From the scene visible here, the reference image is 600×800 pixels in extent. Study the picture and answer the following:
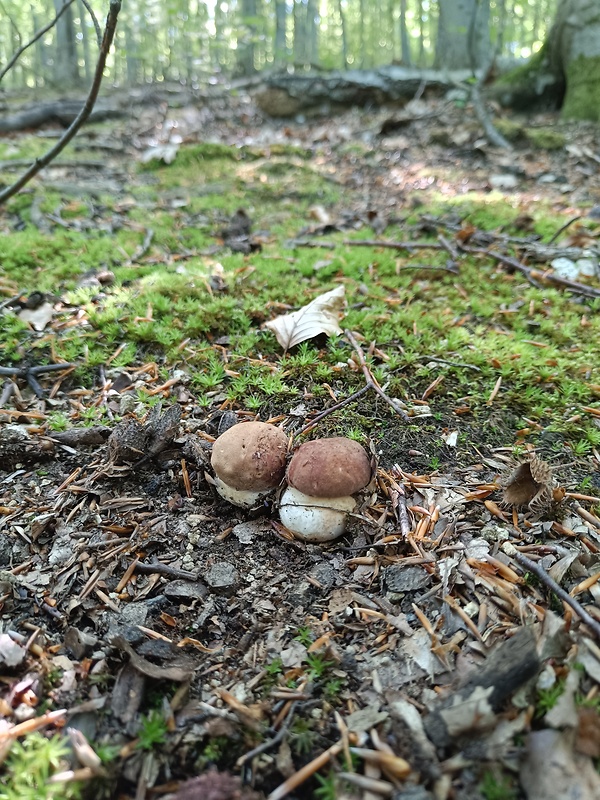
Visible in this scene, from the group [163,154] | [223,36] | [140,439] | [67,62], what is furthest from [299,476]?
[67,62]

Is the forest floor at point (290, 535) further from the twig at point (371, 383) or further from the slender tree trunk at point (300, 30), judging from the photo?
the slender tree trunk at point (300, 30)

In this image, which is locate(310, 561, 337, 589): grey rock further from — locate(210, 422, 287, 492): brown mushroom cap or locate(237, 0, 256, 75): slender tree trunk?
locate(237, 0, 256, 75): slender tree trunk

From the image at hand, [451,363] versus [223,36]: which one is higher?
[223,36]

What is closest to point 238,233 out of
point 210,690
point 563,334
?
point 563,334

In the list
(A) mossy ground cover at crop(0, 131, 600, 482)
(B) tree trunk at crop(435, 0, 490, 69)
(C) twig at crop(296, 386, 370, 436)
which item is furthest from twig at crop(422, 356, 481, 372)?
(B) tree trunk at crop(435, 0, 490, 69)

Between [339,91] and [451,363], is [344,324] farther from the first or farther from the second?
[339,91]

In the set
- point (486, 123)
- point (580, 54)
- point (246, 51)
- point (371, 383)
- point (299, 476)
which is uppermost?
point (246, 51)

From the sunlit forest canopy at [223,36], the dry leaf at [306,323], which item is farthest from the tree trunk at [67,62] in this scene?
the dry leaf at [306,323]
